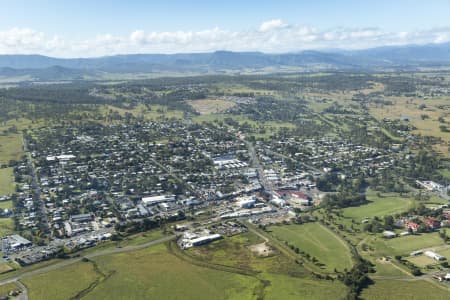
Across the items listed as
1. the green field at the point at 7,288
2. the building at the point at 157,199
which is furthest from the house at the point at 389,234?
the green field at the point at 7,288

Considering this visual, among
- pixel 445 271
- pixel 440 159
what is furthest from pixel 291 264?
pixel 440 159

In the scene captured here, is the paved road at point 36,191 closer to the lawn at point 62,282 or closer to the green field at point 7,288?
the lawn at point 62,282

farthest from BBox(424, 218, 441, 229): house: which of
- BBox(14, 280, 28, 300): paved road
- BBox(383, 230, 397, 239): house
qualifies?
BBox(14, 280, 28, 300): paved road

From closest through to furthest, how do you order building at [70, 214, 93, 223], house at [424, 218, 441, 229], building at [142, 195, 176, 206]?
1. house at [424, 218, 441, 229]
2. building at [70, 214, 93, 223]
3. building at [142, 195, 176, 206]

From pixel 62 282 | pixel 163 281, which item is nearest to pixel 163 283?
pixel 163 281

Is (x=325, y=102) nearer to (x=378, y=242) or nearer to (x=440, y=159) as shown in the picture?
(x=440, y=159)

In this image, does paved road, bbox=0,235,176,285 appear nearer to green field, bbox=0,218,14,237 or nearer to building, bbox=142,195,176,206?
green field, bbox=0,218,14,237

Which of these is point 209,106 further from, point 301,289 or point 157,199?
point 301,289
